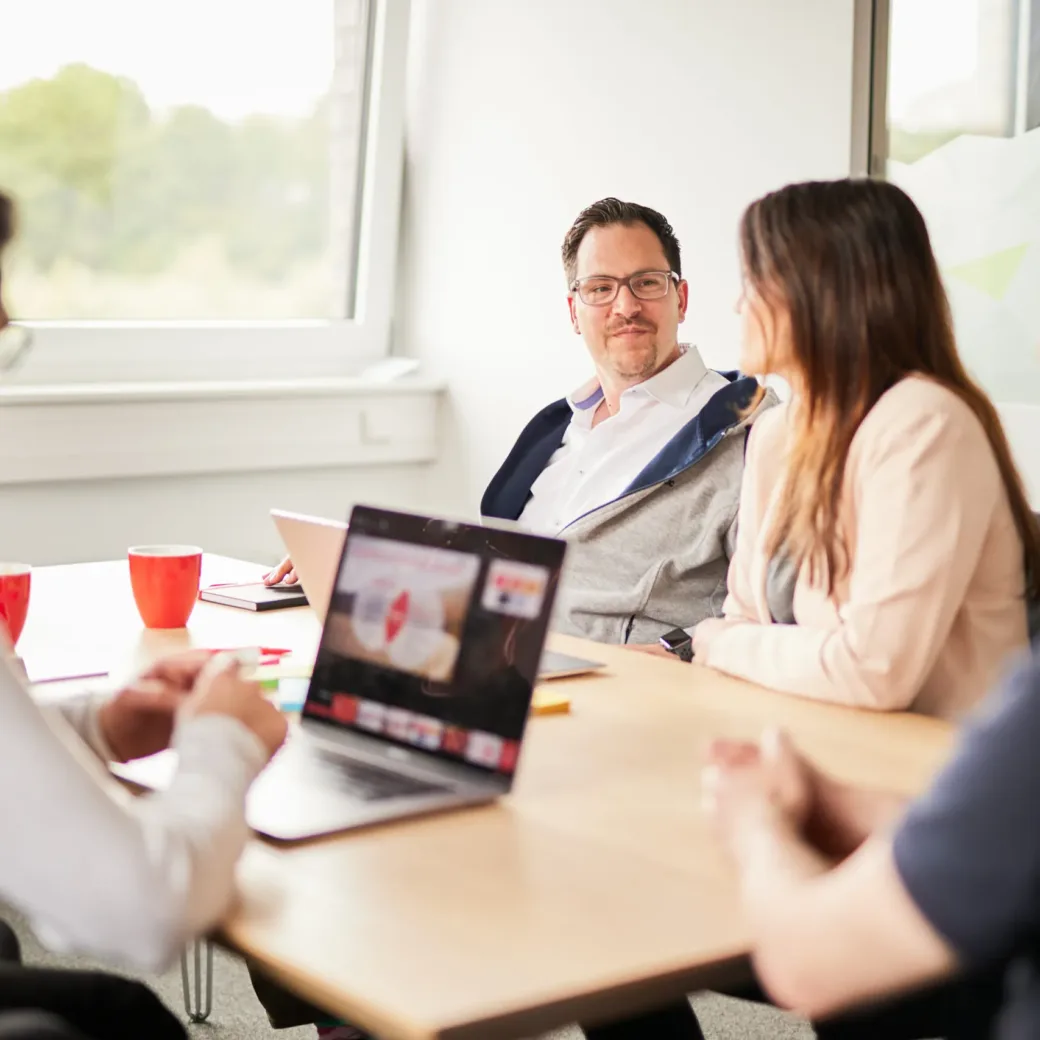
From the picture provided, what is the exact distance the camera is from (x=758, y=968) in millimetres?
939

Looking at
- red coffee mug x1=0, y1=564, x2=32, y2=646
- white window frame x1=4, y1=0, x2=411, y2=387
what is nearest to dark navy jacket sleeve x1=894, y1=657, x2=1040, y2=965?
red coffee mug x1=0, y1=564, x2=32, y2=646

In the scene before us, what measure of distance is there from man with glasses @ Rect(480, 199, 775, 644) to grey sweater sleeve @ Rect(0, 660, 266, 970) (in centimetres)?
115

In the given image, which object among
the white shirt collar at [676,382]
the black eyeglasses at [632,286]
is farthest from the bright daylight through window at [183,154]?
the white shirt collar at [676,382]

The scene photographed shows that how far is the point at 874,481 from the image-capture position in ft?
5.30

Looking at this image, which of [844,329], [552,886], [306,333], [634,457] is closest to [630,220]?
[634,457]

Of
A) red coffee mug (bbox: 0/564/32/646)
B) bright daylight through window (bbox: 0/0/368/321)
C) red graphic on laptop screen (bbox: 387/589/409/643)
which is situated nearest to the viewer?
red graphic on laptop screen (bbox: 387/589/409/643)

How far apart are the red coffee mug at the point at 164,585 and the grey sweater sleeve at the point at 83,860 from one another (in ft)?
3.16

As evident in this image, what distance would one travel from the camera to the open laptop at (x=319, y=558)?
1678 mm

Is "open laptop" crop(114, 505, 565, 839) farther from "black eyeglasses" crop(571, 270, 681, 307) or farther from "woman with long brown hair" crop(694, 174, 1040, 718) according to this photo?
"black eyeglasses" crop(571, 270, 681, 307)

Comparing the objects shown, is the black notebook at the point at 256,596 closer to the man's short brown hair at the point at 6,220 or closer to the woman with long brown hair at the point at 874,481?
the woman with long brown hair at the point at 874,481

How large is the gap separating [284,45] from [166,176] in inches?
19.1

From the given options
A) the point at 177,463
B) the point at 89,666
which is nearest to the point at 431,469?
the point at 177,463

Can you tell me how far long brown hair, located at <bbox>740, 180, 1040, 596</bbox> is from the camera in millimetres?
1689

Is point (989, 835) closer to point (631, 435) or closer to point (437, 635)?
point (437, 635)
